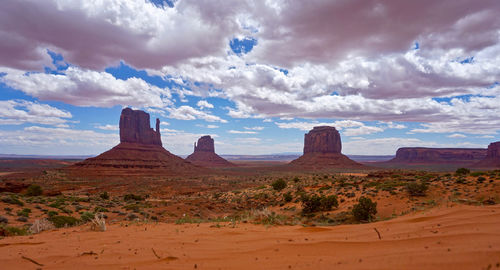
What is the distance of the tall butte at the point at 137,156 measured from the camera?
78.5 metres

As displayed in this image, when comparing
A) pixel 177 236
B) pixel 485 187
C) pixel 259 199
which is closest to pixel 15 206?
pixel 177 236

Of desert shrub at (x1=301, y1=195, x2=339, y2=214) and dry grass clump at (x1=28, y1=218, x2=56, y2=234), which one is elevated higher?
dry grass clump at (x1=28, y1=218, x2=56, y2=234)

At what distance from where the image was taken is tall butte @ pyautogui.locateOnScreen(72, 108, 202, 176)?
78.5 meters

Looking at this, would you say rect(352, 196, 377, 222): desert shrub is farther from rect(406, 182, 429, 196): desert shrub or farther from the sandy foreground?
rect(406, 182, 429, 196): desert shrub

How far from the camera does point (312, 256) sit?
4.61 meters

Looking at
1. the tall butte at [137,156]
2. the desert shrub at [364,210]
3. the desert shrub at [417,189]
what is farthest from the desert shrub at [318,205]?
the tall butte at [137,156]

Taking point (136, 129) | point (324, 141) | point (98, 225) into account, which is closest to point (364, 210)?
A: point (98, 225)

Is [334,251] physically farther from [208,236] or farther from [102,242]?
[102,242]

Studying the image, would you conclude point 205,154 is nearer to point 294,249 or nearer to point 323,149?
point 323,149

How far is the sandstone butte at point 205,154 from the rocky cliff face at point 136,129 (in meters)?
43.6

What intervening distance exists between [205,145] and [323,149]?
253 feet

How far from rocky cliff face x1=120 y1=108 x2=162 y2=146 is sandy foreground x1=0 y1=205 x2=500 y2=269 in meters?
106

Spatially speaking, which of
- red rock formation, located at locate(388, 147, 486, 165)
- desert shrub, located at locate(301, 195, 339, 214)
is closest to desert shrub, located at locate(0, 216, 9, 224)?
desert shrub, located at locate(301, 195, 339, 214)

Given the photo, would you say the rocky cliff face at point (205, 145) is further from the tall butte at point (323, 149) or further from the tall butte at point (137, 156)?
the tall butte at point (323, 149)
